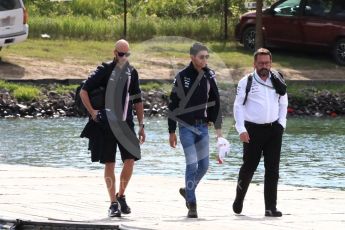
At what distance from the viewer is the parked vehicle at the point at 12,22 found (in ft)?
111

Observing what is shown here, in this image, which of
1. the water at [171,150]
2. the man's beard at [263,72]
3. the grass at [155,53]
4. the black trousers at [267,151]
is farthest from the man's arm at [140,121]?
the grass at [155,53]

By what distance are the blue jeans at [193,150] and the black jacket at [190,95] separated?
4.4 inches

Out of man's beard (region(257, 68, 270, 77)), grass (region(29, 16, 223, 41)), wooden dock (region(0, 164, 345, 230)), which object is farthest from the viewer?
grass (region(29, 16, 223, 41))

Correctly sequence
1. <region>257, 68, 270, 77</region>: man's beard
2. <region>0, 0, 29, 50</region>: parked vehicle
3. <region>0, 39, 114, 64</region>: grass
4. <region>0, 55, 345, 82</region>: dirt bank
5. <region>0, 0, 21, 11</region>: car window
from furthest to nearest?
1. <region>0, 39, 114, 64</region>: grass
2. <region>0, 55, 345, 82</region>: dirt bank
3. <region>0, 0, 21, 11</region>: car window
4. <region>0, 0, 29, 50</region>: parked vehicle
5. <region>257, 68, 270, 77</region>: man's beard

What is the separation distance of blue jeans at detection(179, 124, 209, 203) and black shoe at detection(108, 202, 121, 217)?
0.72 m

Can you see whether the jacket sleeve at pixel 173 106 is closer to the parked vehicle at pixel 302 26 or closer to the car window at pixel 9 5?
the car window at pixel 9 5

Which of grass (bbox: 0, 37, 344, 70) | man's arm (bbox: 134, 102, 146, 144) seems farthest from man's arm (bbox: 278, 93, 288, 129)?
grass (bbox: 0, 37, 344, 70)

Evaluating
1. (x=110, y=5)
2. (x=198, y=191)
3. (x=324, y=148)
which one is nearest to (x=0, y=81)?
(x=324, y=148)

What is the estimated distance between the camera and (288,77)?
120 ft

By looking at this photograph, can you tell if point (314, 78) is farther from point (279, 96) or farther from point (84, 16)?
point (279, 96)

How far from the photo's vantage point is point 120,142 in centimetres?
1402

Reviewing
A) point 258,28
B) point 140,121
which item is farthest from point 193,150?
point 258,28

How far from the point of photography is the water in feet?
67.8

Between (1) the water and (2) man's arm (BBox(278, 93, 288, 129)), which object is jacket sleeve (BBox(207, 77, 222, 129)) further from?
(1) the water
